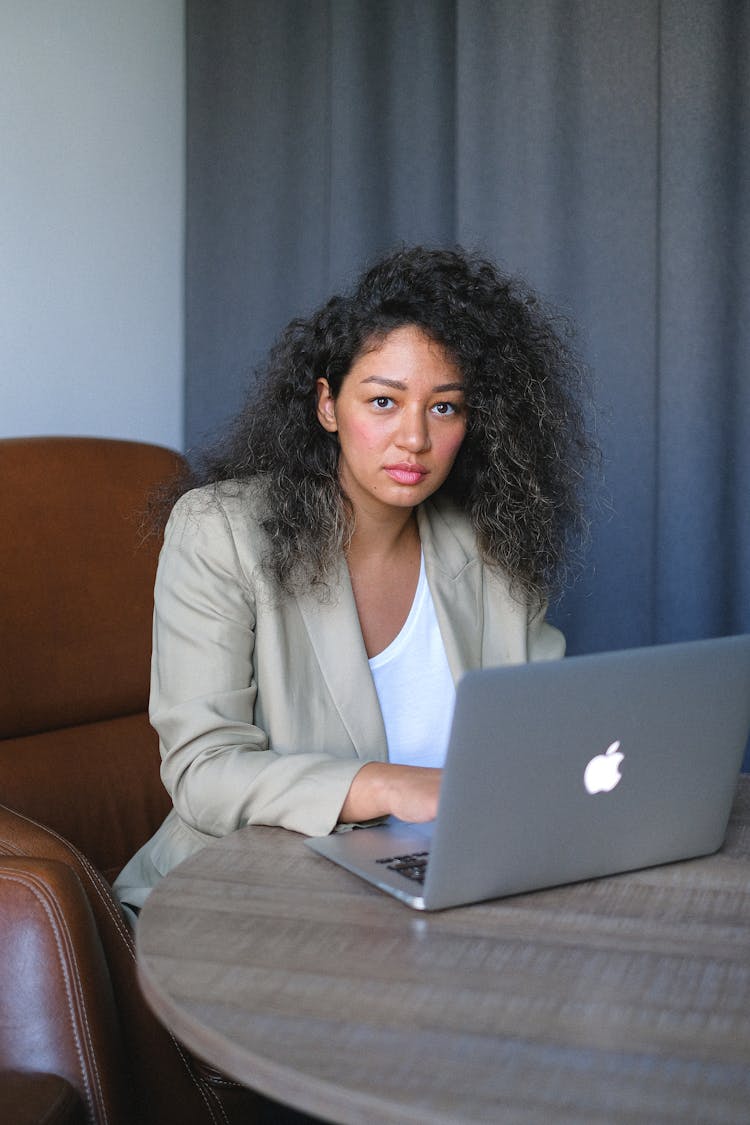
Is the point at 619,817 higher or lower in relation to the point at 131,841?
higher

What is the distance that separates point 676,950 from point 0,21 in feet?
7.01

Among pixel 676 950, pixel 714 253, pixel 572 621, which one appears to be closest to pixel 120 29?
pixel 714 253

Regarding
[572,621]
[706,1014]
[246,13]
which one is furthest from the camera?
[246,13]

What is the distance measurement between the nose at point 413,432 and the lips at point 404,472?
24 mm

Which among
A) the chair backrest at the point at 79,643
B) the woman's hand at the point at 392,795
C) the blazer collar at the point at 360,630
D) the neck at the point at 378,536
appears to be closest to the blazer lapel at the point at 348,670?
the blazer collar at the point at 360,630

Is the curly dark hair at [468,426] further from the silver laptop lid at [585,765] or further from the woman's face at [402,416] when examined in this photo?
the silver laptop lid at [585,765]

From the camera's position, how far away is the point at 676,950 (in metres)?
1.02

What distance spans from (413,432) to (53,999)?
859mm

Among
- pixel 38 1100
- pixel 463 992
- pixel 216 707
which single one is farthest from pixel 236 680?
pixel 463 992

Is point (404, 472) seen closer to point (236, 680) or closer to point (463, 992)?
point (236, 680)

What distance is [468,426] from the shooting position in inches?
72.9

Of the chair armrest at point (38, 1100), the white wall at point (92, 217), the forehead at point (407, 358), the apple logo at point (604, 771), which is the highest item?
the white wall at point (92, 217)

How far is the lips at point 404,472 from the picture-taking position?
5.57 ft

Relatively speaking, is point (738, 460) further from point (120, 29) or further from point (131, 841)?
point (120, 29)
